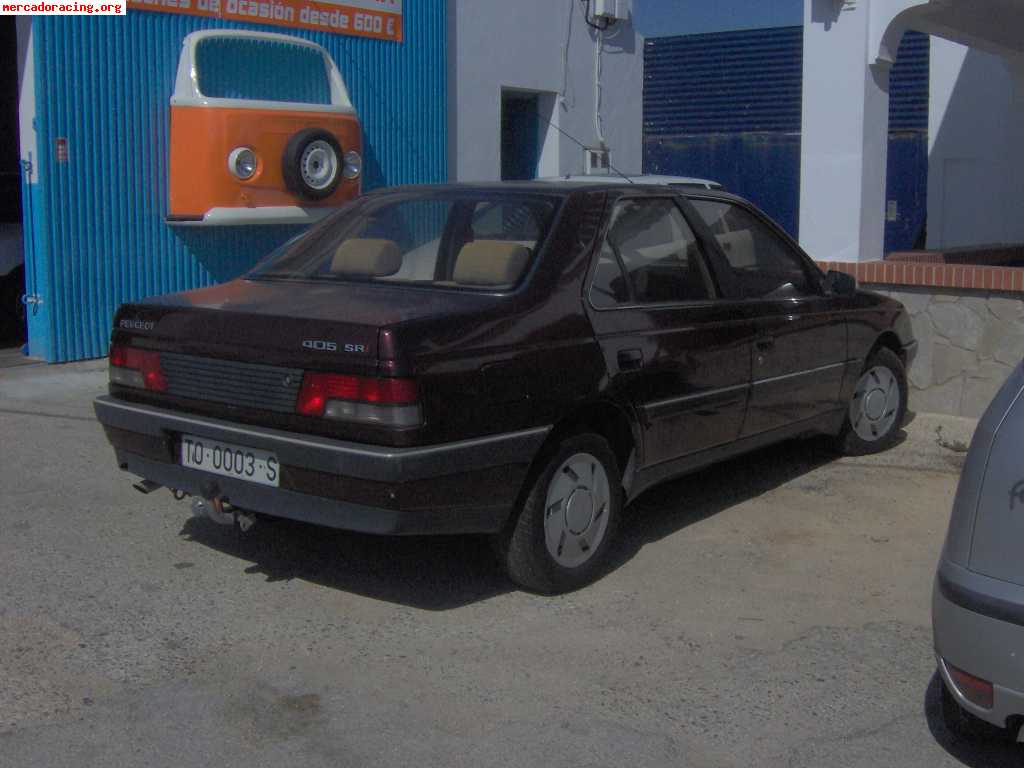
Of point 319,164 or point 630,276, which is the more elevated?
point 319,164

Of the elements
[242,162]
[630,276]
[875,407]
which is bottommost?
[875,407]

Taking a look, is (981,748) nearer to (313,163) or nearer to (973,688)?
(973,688)

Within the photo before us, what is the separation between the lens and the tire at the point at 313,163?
34.4 ft

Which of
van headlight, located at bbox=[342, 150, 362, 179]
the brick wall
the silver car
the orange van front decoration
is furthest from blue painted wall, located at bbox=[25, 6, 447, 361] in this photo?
the silver car

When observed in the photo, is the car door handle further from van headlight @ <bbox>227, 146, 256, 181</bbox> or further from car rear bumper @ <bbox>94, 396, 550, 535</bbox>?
van headlight @ <bbox>227, 146, 256, 181</bbox>

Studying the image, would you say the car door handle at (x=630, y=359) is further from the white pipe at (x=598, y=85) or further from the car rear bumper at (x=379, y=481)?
the white pipe at (x=598, y=85)

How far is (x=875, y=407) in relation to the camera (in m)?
7.28

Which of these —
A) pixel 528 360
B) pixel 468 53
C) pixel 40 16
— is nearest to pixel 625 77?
pixel 468 53

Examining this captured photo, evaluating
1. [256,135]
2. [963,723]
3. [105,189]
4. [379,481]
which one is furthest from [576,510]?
[105,189]

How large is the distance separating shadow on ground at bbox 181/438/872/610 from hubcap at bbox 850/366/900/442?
888mm

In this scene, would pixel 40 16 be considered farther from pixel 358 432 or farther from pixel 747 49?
pixel 747 49

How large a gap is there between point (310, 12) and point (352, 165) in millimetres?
1495

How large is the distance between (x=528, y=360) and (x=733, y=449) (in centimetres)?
161

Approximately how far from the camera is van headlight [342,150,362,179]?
1119 centimetres
